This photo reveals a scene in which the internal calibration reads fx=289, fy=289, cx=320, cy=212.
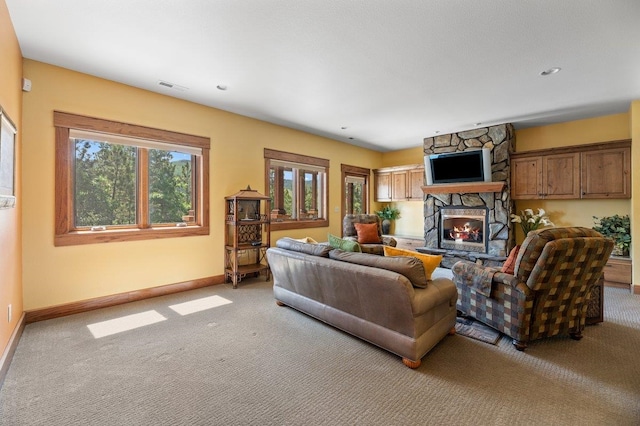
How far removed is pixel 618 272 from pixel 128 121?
7.34 m

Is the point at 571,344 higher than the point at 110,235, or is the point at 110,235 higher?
the point at 110,235

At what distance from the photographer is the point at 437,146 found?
243 inches

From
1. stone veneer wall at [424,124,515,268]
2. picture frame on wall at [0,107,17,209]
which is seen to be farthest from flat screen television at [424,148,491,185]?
picture frame on wall at [0,107,17,209]

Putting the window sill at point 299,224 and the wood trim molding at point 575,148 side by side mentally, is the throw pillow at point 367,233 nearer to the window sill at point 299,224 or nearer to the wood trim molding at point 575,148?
the window sill at point 299,224

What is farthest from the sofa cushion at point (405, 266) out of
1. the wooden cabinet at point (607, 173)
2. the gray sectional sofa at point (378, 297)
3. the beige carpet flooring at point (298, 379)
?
the wooden cabinet at point (607, 173)

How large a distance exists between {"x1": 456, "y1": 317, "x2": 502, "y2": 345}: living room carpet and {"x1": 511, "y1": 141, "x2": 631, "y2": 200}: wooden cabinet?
3.44 metres

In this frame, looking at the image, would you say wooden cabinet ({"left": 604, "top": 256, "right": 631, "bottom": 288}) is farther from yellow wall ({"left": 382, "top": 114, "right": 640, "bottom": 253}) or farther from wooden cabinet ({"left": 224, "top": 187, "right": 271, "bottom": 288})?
wooden cabinet ({"left": 224, "top": 187, "right": 271, "bottom": 288})

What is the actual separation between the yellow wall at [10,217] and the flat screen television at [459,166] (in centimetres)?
604

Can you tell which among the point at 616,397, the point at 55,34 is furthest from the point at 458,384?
the point at 55,34

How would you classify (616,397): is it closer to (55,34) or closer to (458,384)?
(458,384)

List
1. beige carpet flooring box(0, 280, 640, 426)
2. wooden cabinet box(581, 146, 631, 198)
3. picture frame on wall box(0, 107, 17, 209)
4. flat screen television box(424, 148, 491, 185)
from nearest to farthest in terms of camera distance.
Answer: beige carpet flooring box(0, 280, 640, 426) < picture frame on wall box(0, 107, 17, 209) < wooden cabinet box(581, 146, 631, 198) < flat screen television box(424, 148, 491, 185)

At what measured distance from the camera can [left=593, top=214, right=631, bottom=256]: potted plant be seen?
450 centimetres

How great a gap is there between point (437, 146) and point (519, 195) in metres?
1.81

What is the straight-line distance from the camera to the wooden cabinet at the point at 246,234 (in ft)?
14.9
